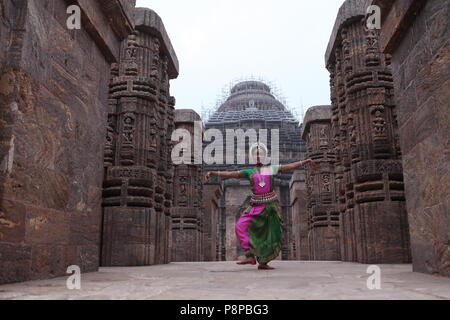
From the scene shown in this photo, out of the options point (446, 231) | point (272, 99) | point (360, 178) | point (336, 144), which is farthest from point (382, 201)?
point (272, 99)

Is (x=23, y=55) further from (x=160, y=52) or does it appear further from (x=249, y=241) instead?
(x=160, y=52)

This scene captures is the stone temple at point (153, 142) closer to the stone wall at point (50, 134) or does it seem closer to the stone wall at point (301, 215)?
the stone wall at point (50, 134)

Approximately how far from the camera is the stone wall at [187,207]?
14.8 metres

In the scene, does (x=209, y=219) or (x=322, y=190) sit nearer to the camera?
(x=322, y=190)

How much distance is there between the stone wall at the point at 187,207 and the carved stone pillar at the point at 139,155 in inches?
196

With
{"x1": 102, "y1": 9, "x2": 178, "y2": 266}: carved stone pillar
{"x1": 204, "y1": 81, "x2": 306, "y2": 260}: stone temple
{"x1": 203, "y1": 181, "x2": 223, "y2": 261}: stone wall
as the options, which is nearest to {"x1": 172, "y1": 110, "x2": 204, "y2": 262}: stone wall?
{"x1": 203, "y1": 181, "x2": 223, "y2": 261}: stone wall

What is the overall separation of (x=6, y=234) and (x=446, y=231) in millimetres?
3882

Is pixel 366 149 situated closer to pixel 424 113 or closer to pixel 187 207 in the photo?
pixel 424 113

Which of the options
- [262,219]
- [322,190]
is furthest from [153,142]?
[322,190]

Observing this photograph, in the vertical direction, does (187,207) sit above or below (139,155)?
below

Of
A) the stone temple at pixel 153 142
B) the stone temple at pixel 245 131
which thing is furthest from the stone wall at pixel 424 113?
the stone temple at pixel 245 131

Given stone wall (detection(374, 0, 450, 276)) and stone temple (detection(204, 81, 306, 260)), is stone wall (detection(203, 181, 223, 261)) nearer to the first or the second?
stone temple (detection(204, 81, 306, 260))

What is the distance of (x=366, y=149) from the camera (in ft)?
27.7

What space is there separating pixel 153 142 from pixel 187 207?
6.44 meters
